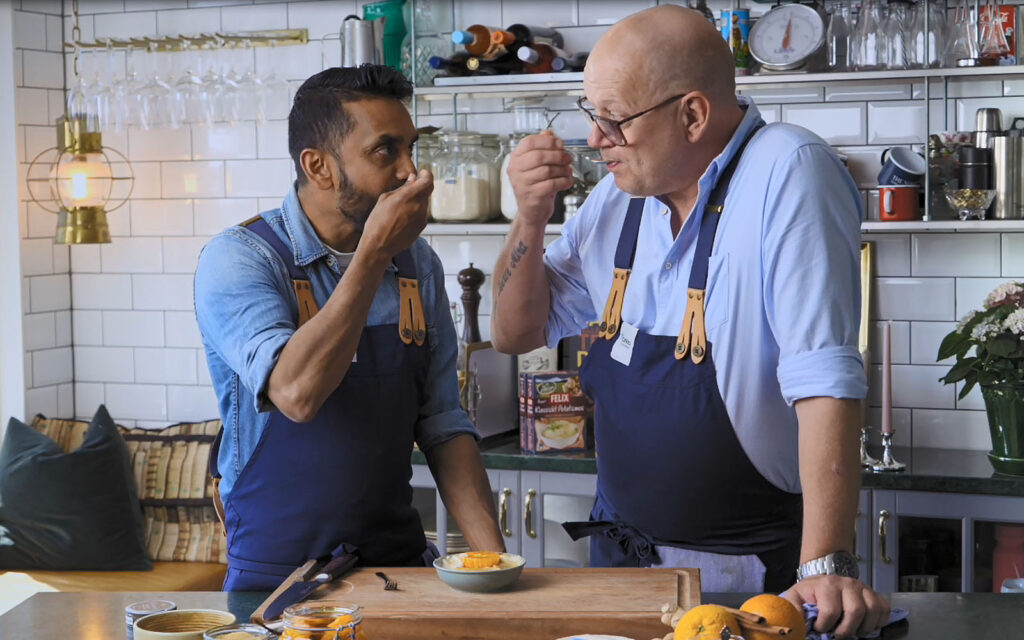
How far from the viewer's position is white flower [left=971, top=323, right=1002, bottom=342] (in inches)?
146

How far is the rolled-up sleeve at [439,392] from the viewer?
98.0 inches

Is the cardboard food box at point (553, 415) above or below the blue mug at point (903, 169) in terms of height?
below

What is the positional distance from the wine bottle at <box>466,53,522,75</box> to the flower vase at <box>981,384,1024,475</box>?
1.93 metres

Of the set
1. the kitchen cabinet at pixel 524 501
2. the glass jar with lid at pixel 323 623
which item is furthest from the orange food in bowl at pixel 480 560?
the kitchen cabinet at pixel 524 501

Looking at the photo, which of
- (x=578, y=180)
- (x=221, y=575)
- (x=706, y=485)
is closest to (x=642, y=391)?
(x=706, y=485)

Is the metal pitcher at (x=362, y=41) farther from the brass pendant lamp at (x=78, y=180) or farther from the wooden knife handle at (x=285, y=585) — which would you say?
the wooden knife handle at (x=285, y=585)

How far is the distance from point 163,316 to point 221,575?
47.3 inches

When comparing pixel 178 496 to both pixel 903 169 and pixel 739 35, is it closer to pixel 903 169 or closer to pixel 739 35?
pixel 739 35

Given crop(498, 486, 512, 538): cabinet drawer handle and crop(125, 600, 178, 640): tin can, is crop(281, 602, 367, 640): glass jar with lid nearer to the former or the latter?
crop(125, 600, 178, 640): tin can

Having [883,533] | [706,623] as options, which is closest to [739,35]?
[883,533]

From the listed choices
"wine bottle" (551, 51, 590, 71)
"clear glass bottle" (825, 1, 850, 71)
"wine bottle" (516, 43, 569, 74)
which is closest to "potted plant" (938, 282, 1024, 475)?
"clear glass bottle" (825, 1, 850, 71)

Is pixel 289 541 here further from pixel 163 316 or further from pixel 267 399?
pixel 163 316

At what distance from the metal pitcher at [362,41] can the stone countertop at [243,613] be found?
2.64 metres

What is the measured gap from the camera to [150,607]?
186 cm
